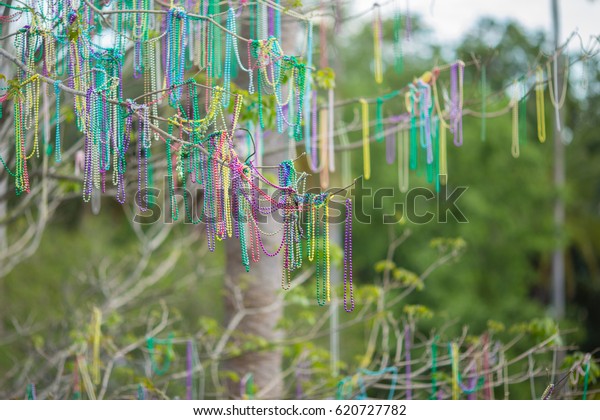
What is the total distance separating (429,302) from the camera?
12922 mm

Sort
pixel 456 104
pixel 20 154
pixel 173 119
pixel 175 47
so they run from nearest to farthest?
pixel 173 119
pixel 20 154
pixel 175 47
pixel 456 104

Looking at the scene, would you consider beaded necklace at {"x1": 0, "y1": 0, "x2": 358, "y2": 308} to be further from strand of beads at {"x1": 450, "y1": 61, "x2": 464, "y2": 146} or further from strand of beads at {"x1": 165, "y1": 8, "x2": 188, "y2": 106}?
strand of beads at {"x1": 450, "y1": 61, "x2": 464, "y2": 146}

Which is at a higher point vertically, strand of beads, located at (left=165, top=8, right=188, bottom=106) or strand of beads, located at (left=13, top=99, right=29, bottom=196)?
strand of beads, located at (left=165, top=8, right=188, bottom=106)

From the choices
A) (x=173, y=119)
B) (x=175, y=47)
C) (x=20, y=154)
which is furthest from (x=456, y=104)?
(x=20, y=154)

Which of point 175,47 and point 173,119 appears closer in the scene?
point 173,119

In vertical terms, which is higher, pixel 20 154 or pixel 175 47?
pixel 175 47

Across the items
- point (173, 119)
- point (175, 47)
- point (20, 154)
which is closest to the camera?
point (173, 119)

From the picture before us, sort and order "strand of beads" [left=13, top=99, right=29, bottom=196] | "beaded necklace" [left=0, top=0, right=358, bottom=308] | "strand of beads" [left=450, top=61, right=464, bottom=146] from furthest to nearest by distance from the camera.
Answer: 1. "strand of beads" [left=450, top=61, right=464, bottom=146]
2. "strand of beads" [left=13, top=99, right=29, bottom=196]
3. "beaded necklace" [left=0, top=0, right=358, bottom=308]

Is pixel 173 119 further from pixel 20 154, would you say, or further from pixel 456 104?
pixel 456 104

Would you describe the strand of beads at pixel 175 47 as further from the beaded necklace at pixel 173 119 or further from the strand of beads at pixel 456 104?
the strand of beads at pixel 456 104

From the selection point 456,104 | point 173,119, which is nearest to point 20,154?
point 173,119

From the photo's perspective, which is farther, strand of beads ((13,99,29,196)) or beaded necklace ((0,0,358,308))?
strand of beads ((13,99,29,196))

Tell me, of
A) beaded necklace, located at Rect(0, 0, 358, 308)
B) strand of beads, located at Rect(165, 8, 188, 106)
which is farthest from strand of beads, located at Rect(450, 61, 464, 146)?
strand of beads, located at Rect(165, 8, 188, 106)
